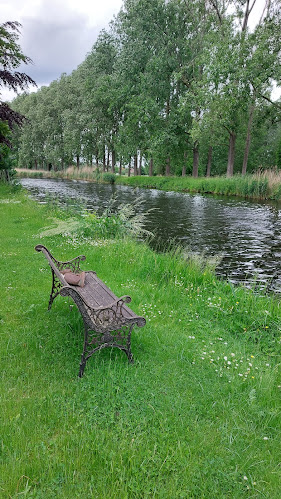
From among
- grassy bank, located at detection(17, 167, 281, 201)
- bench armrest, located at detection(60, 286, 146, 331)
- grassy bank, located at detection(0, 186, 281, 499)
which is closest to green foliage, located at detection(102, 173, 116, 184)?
grassy bank, located at detection(17, 167, 281, 201)

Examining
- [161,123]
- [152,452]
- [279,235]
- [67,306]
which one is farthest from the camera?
[161,123]

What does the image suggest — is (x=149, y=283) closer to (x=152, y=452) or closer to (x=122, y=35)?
(x=152, y=452)

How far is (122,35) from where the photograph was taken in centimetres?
3653

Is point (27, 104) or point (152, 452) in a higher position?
point (27, 104)

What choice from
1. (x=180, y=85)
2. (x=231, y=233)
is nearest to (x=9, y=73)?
(x=231, y=233)

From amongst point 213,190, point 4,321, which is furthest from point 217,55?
point 4,321

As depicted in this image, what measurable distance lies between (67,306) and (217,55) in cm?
2657

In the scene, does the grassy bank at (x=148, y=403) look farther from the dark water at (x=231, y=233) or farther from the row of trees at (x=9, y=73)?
the row of trees at (x=9, y=73)

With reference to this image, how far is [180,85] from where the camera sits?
3691 cm

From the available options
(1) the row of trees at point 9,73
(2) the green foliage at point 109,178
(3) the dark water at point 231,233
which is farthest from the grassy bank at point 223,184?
(1) the row of trees at point 9,73

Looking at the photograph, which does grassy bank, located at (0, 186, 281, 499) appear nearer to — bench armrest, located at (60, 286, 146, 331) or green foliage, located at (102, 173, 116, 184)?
bench armrest, located at (60, 286, 146, 331)

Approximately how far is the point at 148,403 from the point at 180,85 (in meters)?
39.4

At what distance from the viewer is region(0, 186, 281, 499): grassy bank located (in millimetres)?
2402

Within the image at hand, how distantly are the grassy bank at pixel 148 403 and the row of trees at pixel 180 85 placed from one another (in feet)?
67.9
